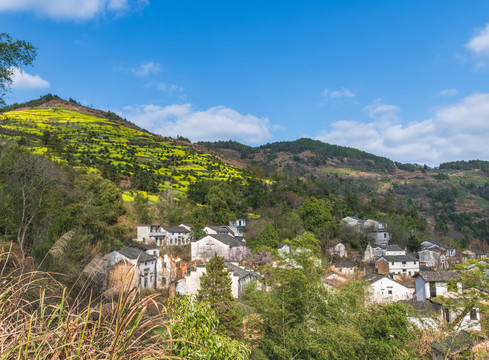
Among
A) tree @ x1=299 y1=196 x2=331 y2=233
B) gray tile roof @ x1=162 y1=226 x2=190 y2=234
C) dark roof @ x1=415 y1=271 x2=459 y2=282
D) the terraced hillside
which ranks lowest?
dark roof @ x1=415 y1=271 x2=459 y2=282

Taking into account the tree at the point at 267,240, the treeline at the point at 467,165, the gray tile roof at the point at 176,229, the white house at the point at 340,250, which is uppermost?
the treeline at the point at 467,165

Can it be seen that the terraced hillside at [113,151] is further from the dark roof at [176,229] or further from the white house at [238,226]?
the dark roof at [176,229]

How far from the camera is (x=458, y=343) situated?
8.14 metres

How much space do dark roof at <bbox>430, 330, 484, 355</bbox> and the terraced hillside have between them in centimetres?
3599

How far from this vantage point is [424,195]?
118438 millimetres

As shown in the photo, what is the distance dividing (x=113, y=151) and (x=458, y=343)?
225 ft

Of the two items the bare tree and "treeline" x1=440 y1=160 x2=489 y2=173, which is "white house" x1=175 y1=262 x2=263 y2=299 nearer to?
the bare tree

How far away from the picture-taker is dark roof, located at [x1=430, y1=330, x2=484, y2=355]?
311 inches

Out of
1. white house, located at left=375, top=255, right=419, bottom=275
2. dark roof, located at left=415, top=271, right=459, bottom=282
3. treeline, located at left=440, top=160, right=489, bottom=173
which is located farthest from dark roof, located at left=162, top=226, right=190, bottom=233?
treeline, located at left=440, top=160, right=489, bottom=173

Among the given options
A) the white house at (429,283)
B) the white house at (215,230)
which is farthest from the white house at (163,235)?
the white house at (429,283)

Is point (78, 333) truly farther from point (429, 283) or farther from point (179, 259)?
point (179, 259)

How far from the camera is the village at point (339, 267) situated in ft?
48.5

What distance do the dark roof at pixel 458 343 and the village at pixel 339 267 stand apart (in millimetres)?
78

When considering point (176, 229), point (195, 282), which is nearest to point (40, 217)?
point (195, 282)
